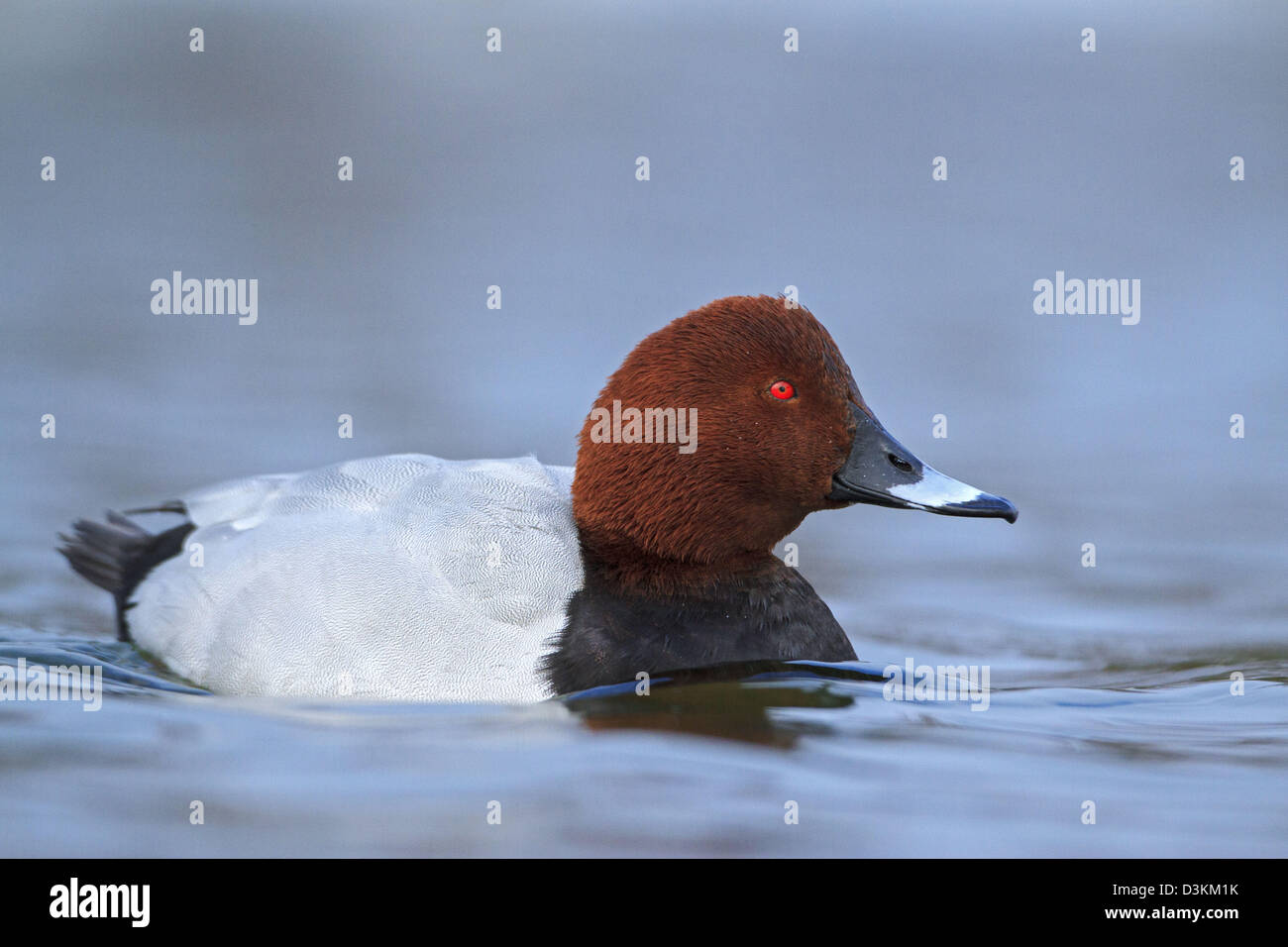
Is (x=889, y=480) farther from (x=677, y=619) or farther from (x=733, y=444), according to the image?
(x=677, y=619)

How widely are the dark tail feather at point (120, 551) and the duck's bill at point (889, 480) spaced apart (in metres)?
2.52

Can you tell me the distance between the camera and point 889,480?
5.04m

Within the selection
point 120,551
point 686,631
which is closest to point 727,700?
point 686,631

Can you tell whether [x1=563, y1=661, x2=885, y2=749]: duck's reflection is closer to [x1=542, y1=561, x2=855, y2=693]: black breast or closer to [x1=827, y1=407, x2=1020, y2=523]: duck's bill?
[x1=542, y1=561, x2=855, y2=693]: black breast

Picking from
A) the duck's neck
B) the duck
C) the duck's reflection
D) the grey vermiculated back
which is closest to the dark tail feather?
the grey vermiculated back

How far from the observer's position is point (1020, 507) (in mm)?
8195

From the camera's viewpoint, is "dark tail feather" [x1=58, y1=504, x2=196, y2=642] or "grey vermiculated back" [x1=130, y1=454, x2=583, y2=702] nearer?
"grey vermiculated back" [x1=130, y1=454, x2=583, y2=702]

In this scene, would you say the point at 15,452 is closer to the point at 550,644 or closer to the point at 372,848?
the point at 550,644

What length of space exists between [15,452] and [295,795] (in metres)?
5.04

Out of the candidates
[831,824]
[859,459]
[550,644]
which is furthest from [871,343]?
[831,824]

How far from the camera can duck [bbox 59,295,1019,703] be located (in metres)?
4.80

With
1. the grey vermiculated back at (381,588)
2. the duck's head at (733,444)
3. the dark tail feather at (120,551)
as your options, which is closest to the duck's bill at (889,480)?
the duck's head at (733,444)

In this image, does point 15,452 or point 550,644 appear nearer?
point 550,644

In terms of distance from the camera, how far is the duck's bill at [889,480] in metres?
5.00
